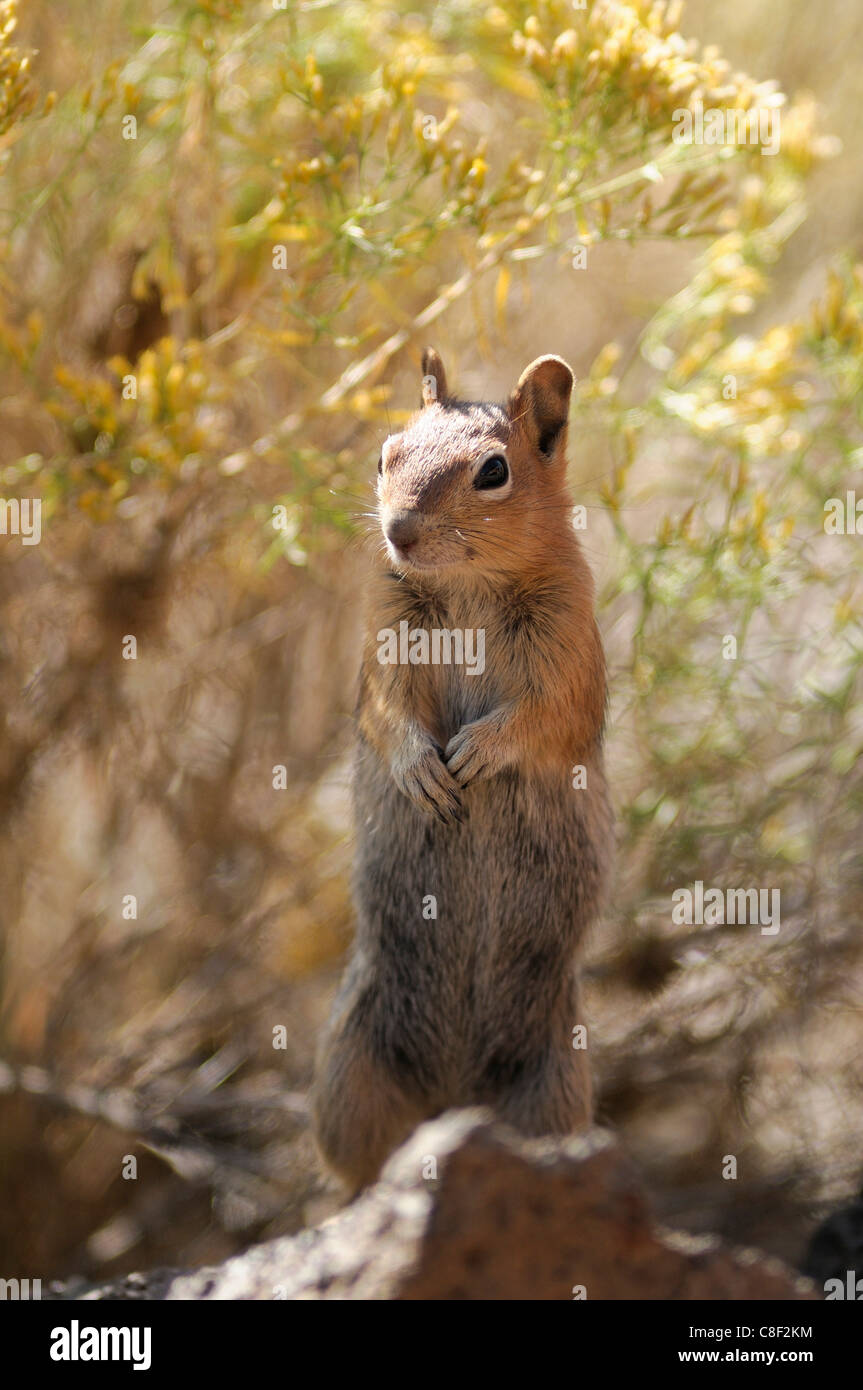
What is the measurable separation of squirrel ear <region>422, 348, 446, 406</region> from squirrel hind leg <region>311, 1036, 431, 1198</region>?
196 cm

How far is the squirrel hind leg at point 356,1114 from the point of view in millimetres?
3801

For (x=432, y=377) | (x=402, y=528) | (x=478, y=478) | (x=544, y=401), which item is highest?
(x=432, y=377)

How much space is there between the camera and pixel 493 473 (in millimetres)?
3342

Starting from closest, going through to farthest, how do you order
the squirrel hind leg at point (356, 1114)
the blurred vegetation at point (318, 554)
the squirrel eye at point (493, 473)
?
the squirrel eye at point (493, 473)
the squirrel hind leg at point (356, 1114)
the blurred vegetation at point (318, 554)

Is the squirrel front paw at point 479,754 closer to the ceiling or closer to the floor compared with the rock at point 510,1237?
closer to the ceiling

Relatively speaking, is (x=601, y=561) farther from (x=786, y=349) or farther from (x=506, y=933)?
(x=506, y=933)

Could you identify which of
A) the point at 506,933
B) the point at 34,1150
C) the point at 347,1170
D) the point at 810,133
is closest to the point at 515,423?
the point at 506,933

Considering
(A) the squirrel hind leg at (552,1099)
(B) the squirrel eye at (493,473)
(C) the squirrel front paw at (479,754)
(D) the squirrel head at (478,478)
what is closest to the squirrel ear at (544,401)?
(D) the squirrel head at (478,478)

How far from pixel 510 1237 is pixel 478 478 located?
1852mm

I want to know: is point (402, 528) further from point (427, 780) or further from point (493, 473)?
point (427, 780)

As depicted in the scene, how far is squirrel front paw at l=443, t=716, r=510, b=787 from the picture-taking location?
135 inches

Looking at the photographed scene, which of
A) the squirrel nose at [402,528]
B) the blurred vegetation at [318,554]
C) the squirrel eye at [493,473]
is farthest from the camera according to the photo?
the blurred vegetation at [318,554]

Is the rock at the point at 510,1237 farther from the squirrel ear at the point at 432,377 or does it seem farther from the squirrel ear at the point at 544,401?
the squirrel ear at the point at 432,377

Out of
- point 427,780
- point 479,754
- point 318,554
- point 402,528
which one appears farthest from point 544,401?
point 318,554
